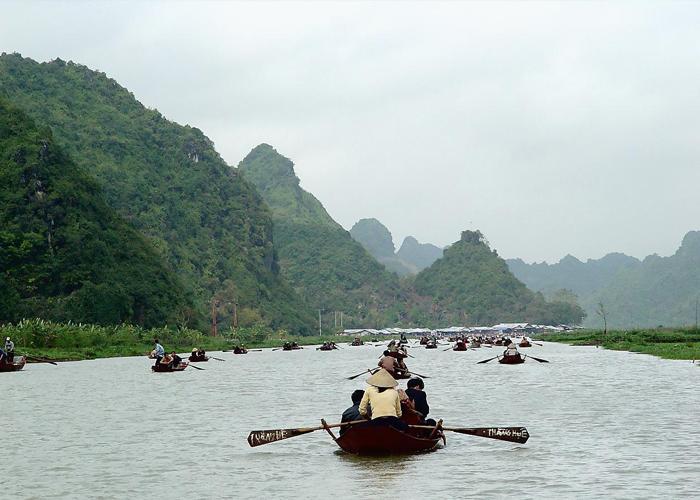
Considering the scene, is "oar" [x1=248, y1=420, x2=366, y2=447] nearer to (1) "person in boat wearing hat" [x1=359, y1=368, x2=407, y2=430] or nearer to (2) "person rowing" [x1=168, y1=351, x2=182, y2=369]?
(1) "person in boat wearing hat" [x1=359, y1=368, x2=407, y2=430]

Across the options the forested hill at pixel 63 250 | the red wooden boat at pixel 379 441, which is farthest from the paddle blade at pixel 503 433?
the forested hill at pixel 63 250

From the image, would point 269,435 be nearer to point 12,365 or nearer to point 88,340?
point 12,365

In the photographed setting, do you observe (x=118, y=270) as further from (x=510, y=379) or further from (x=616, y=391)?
(x=616, y=391)

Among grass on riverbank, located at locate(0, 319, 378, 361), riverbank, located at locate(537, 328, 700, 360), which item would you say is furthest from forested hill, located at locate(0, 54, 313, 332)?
riverbank, located at locate(537, 328, 700, 360)

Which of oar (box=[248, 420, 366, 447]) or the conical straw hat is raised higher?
the conical straw hat

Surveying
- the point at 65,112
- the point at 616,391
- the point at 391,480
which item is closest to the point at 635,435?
the point at 391,480

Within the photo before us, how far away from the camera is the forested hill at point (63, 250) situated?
361ft

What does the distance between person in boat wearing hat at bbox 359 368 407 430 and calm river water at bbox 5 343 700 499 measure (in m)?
0.87

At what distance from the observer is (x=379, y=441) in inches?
773

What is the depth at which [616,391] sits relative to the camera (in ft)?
125

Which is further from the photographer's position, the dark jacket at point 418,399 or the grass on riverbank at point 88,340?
the grass on riverbank at point 88,340

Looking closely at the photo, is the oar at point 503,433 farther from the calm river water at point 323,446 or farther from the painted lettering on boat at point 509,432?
the calm river water at point 323,446

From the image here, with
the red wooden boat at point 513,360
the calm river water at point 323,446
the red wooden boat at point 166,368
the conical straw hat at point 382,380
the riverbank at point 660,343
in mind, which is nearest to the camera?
the calm river water at point 323,446

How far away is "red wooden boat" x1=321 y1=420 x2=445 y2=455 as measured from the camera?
63.6 ft
